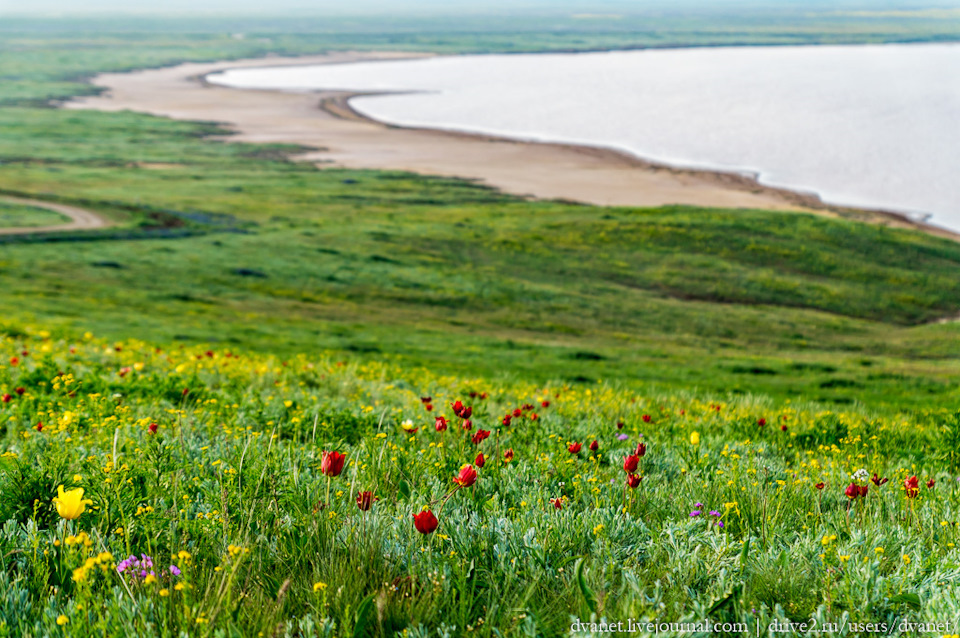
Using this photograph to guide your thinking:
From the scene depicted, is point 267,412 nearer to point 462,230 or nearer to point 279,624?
point 279,624

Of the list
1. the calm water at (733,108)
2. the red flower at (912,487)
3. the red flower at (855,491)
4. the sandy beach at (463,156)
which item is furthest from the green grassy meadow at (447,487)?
the calm water at (733,108)

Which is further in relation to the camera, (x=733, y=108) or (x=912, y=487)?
(x=733, y=108)

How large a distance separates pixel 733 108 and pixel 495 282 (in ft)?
266

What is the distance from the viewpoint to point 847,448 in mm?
7164

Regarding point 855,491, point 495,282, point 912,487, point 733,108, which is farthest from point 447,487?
point 733,108

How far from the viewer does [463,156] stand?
82688mm

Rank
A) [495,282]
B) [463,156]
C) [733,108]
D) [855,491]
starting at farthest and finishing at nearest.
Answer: [733,108], [463,156], [495,282], [855,491]

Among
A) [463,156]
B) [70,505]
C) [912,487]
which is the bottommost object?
[912,487]

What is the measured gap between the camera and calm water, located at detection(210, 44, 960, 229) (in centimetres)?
7356

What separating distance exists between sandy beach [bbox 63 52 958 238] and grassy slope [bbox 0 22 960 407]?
5.25 metres

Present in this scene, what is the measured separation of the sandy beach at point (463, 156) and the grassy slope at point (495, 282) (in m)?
5.25

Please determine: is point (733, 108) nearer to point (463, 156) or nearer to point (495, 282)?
point (463, 156)

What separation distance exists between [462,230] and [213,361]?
42.6 meters

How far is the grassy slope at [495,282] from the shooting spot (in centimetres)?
2558
